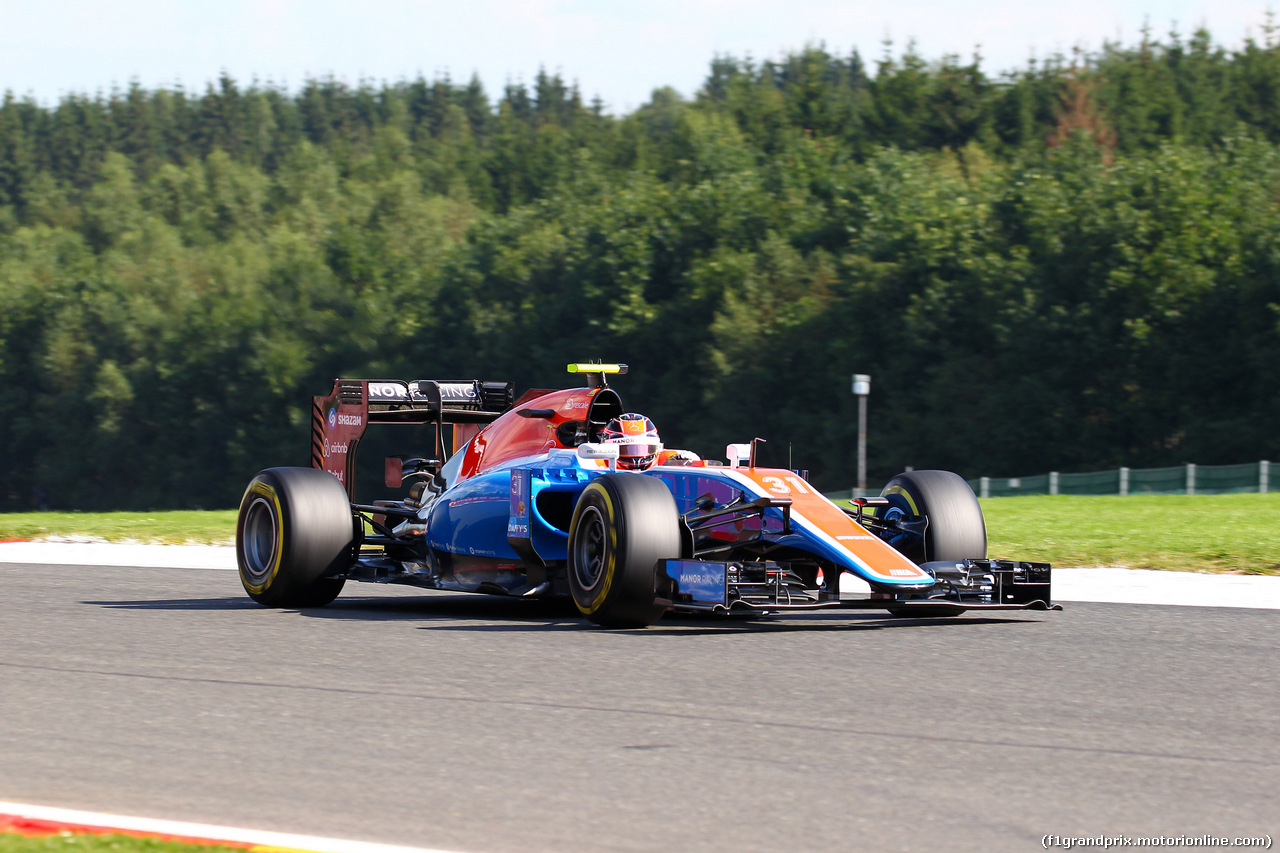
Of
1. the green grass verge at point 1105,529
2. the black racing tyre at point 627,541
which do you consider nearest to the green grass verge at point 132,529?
the green grass verge at point 1105,529

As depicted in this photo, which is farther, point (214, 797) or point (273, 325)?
point (273, 325)

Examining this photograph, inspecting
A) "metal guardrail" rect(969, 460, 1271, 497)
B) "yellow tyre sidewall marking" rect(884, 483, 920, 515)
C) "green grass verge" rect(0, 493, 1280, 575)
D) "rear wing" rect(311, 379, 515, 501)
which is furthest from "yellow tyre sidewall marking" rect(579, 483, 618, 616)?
"metal guardrail" rect(969, 460, 1271, 497)

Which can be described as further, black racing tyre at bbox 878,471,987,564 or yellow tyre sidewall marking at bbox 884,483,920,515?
yellow tyre sidewall marking at bbox 884,483,920,515

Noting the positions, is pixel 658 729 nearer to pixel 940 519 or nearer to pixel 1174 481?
pixel 940 519

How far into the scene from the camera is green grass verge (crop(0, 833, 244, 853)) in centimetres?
494

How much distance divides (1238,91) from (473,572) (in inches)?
3348

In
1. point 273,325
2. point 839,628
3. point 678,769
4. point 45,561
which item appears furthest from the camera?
point 273,325

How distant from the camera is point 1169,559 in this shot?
1597 centimetres

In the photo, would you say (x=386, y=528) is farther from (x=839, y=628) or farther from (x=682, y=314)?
(x=682, y=314)

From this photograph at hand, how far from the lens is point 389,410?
1381cm

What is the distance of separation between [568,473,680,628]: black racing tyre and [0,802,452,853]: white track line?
469cm

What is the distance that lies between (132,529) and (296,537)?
1156 cm

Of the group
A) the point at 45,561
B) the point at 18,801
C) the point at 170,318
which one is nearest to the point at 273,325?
the point at 170,318

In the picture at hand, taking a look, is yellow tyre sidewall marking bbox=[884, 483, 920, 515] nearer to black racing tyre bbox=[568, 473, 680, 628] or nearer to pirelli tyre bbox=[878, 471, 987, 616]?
pirelli tyre bbox=[878, 471, 987, 616]
